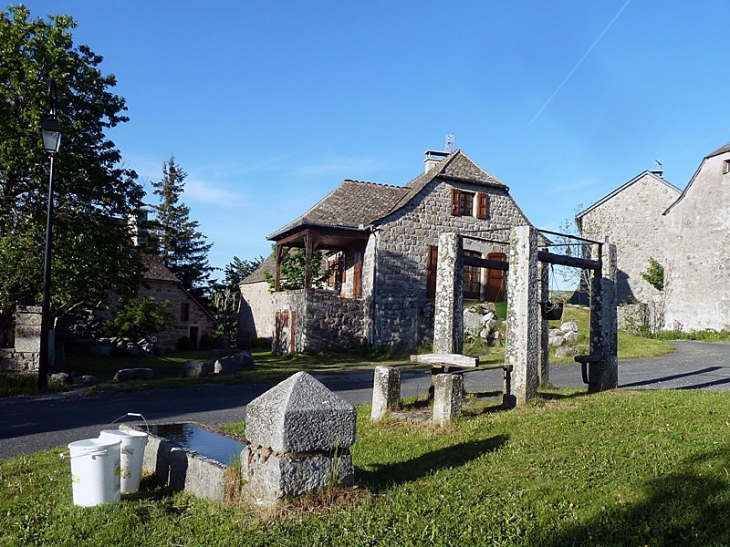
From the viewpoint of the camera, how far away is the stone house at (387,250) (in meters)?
21.5

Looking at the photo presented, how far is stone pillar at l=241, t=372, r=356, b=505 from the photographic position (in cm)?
446

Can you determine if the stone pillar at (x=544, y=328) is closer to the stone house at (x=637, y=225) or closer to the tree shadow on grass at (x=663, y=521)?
the tree shadow on grass at (x=663, y=521)

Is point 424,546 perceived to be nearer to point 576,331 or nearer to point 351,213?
point 576,331

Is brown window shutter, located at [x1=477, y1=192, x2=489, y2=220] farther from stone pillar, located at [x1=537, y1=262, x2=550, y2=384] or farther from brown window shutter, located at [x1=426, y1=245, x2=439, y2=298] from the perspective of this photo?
stone pillar, located at [x1=537, y1=262, x2=550, y2=384]

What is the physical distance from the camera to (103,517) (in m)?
4.51

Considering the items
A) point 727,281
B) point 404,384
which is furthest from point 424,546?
point 727,281

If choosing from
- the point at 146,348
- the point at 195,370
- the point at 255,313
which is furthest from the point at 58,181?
the point at 255,313

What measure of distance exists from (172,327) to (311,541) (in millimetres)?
27588

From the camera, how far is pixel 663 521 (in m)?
4.08

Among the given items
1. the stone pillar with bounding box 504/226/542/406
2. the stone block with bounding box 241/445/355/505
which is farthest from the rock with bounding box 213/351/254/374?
the stone block with bounding box 241/445/355/505

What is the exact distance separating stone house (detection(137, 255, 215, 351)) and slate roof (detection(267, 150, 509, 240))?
30.2ft

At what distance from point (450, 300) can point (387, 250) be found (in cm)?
1299

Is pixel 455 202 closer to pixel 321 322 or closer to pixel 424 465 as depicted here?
pixel 321 322

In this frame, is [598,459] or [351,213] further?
A: [351,213]
